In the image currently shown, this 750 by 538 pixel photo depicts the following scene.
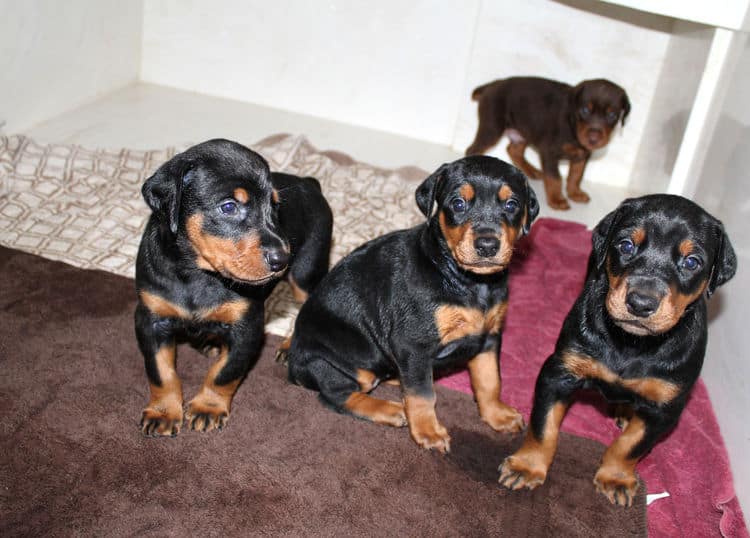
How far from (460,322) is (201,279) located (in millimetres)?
1327

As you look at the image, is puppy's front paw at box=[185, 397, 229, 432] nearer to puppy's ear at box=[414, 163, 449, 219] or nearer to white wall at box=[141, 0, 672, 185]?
puppy's ear at box=[414, 163, 449, 219]

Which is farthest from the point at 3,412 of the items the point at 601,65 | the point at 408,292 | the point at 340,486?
the point at 601,65

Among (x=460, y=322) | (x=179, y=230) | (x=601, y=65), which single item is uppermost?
(x=601, y=65)

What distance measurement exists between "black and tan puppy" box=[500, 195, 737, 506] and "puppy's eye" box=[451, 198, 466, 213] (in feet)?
2.19

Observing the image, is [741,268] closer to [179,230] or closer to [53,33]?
[179,230]

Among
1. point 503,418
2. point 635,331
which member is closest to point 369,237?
point 503,418

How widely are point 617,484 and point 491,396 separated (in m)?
0.81

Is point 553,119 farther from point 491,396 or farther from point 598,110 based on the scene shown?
point 491,396

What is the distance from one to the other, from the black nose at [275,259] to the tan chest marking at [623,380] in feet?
4.76

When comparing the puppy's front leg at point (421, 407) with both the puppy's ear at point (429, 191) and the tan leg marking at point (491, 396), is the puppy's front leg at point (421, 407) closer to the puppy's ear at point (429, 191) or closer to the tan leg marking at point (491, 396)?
the tan leg marking at point (491, 396)

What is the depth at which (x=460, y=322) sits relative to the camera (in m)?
3.87

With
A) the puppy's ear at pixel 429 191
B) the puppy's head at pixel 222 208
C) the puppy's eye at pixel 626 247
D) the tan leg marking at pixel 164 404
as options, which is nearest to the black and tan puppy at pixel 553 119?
the puppy's ear at pixel 429 191

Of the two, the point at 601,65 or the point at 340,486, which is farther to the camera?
the point at 601,65

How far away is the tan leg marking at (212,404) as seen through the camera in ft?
13.0
